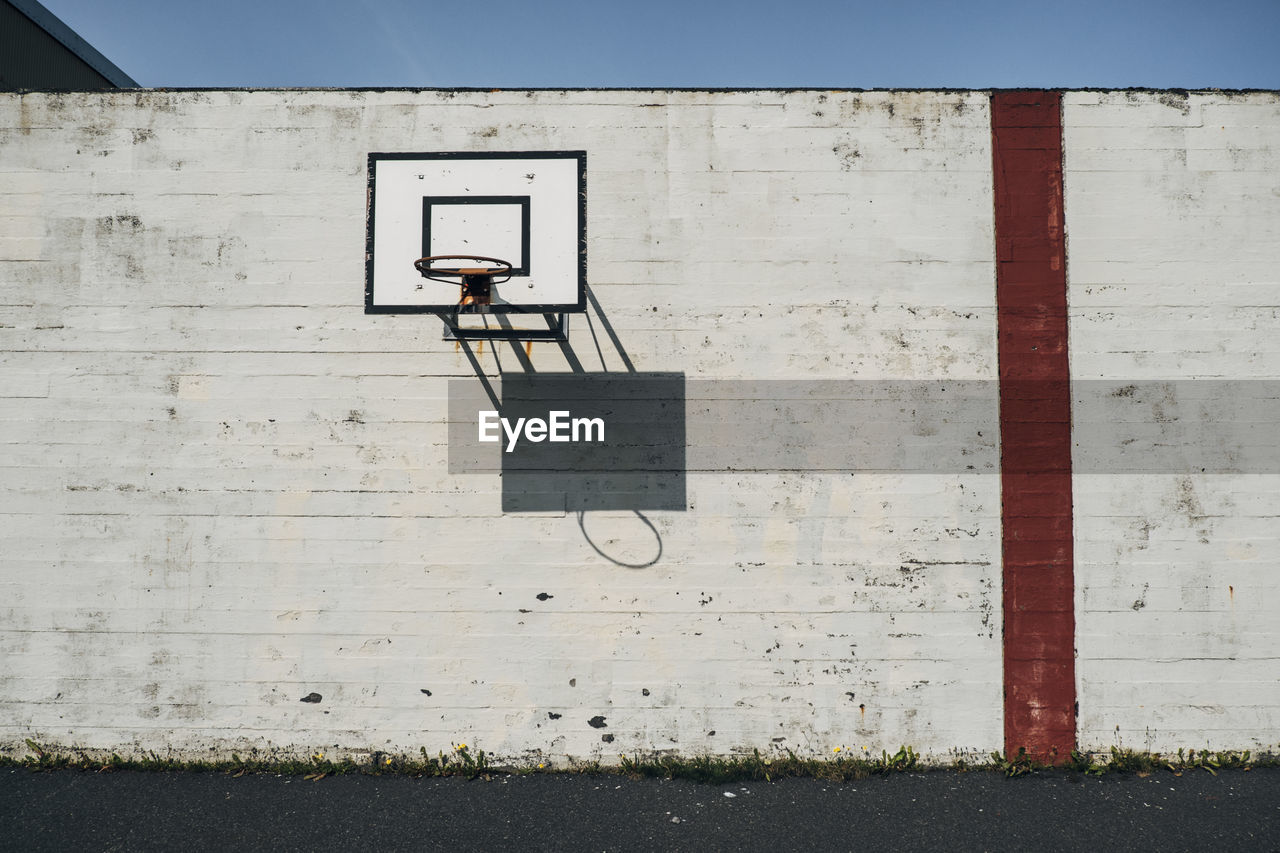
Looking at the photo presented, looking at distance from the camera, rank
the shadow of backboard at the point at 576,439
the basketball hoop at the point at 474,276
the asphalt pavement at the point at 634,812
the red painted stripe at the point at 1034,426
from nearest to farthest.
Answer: the asphalt pavement at the point at 634,812 < the basketball hoop at the point at 474,276 < the red painted stripe at the point at 1034,426 < the shadow of backboard at the point at 576,439

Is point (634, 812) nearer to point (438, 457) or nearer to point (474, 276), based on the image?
point (438, 457)

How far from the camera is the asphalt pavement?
158 inches

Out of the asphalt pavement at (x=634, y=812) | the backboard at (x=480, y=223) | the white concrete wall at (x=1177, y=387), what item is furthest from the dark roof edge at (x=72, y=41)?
the white concrete wall at (x=1177, y=387)

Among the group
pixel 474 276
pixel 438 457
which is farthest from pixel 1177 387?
pixel 438 457

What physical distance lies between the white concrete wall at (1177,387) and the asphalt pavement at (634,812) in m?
0.58

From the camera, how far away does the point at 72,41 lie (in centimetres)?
714

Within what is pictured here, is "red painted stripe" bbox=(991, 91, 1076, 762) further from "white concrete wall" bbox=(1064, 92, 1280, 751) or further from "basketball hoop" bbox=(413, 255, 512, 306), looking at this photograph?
"basketball hoop" bbox=(413, 255, 512, 306)

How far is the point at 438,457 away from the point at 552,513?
0.90 metres

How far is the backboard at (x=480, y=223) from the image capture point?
14.9 ft

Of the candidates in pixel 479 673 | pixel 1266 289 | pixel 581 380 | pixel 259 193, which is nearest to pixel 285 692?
pixel 479 673

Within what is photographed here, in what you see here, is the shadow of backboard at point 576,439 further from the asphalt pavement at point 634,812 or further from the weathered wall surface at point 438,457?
the asphalt pavement at point 634,812

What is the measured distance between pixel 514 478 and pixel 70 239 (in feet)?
12.0

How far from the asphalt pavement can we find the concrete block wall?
0.97ft

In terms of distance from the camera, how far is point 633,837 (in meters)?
4.05
